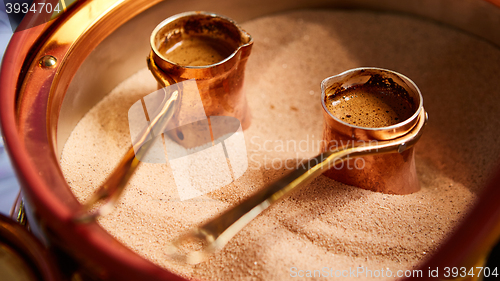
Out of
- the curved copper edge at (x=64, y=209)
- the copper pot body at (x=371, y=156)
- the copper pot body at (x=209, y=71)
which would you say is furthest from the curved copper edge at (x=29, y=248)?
the copper pot body at (x=371, y=156)

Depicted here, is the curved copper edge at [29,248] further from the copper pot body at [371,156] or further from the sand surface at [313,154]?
the copper pot body at [371,156]

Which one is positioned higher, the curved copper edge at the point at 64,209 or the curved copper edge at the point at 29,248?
the curved copper edge at the point at 64,209

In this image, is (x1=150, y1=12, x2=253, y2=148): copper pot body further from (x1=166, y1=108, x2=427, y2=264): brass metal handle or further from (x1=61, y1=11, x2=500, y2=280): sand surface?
(x1=166, y1=108, x2=427, y2=264): brass metal handle

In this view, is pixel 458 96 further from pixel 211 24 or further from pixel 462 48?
→ pixel 211 24

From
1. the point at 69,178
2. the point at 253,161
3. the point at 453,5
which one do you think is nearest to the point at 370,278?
the point at 253,161

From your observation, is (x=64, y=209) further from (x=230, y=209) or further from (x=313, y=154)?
(x=313, y=154)

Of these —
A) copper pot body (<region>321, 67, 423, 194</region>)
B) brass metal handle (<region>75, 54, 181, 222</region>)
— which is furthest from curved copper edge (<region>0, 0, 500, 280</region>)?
copper pot body (<region>321, 67, 423, 194</region>)
